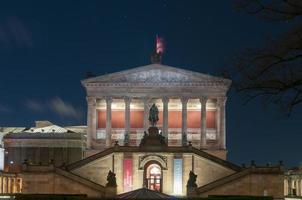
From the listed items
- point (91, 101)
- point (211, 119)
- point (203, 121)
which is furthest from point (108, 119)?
point (211, 119)

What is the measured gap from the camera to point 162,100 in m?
88.8

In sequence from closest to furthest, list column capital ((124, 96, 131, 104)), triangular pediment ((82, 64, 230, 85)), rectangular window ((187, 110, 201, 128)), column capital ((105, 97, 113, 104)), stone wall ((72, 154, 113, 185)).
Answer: stone wall ((72, 154, 113, 185)) → triangular pediment ((82, 64, 230, 85)) → column capital ((124, 96, 131, 104)) → column capital ((105, 97, 113, 104)) → rectangular window ((187, 110, 201, 128))

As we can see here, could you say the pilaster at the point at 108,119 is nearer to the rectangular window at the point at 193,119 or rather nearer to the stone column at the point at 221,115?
the rectangular window at the point at 193,119

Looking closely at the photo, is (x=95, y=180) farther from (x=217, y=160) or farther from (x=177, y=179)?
(x=217, y=160)

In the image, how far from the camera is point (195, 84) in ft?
288

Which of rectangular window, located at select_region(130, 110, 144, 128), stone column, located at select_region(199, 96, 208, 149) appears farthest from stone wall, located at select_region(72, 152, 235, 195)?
rectangular window, located at select_region(130, 110, 144, 128)

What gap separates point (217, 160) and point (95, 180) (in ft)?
36.9

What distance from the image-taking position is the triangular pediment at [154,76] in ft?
288

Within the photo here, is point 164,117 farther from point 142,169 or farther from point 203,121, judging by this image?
point 142,169

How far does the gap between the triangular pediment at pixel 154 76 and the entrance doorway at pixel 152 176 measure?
29969mm

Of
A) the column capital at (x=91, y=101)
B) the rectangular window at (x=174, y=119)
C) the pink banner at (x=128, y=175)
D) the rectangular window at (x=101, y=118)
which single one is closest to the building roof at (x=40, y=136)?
the rectangular window at (x=101, y=118)

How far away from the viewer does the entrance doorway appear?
58.8 m

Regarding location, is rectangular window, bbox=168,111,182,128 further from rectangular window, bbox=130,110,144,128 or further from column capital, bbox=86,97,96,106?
column capital, bbox=86,97,96,106

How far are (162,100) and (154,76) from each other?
11.2ft
